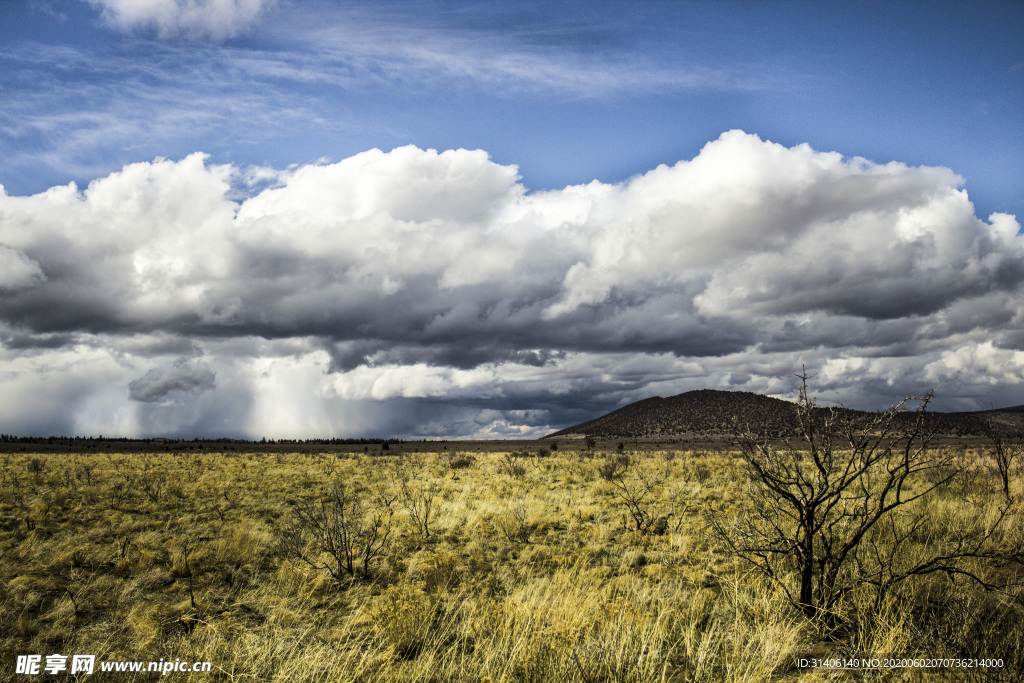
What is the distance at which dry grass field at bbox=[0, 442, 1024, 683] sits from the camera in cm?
506

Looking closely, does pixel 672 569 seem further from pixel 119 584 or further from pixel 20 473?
pixel 20 473

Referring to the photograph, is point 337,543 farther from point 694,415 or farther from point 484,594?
point 694,415

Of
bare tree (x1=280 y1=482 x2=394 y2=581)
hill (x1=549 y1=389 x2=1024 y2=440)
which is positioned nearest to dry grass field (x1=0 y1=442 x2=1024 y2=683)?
bare tree (x1=280 y1=482 x2=394 y2=581)

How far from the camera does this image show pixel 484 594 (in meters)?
7.71

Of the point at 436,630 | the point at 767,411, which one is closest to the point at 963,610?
the point at 436,630

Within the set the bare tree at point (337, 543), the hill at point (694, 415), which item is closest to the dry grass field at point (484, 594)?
the bare tree at point (337, 543)

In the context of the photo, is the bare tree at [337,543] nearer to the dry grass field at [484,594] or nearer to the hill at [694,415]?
the dry grass field at [484,594]

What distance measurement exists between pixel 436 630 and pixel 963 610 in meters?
6.18

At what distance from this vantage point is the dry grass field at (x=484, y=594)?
5062mm

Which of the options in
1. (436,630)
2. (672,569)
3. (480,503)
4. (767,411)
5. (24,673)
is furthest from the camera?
(767,411)

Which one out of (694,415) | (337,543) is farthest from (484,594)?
(694,415)

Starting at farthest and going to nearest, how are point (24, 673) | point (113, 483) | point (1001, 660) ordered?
point (113, 483)
point (24, 673)
point (1001, 660)

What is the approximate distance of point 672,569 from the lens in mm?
8703

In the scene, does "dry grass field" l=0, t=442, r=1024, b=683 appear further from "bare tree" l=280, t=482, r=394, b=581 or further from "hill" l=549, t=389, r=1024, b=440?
"hill" l=549, t=389, r=1024, b=440
